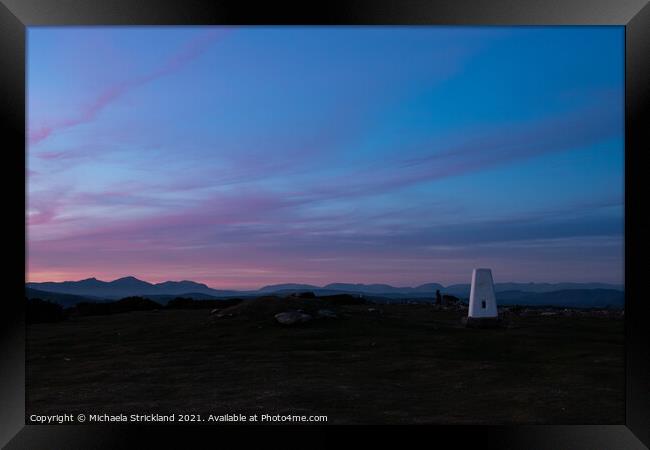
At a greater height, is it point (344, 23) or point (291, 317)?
point (344, 23)

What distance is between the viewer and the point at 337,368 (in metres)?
11.4

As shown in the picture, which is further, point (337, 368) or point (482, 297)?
point (482, 297)

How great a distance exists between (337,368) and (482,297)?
797 cm

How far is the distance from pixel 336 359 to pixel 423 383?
307 centimetres

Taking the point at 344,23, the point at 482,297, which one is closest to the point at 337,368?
the point at 482,297

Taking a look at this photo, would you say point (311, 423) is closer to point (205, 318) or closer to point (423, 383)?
point (423, 383)

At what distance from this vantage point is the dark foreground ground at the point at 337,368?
8.39 m

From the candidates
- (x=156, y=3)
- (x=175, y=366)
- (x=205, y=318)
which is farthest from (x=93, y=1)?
(x=205, y=318)

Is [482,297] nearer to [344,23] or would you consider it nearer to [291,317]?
[291,317]

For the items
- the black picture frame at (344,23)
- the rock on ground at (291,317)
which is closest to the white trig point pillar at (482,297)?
the rock on ground at (291,317)

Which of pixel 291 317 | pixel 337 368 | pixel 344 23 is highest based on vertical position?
pixel 344 23

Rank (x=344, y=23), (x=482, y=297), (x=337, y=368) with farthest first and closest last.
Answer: (x=482, y=297)
(x=337, y=368)
(x=344, y=23)

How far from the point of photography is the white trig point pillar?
664 inches

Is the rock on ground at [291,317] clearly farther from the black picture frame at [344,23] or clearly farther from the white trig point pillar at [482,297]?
the black picture frame at [344,23]
